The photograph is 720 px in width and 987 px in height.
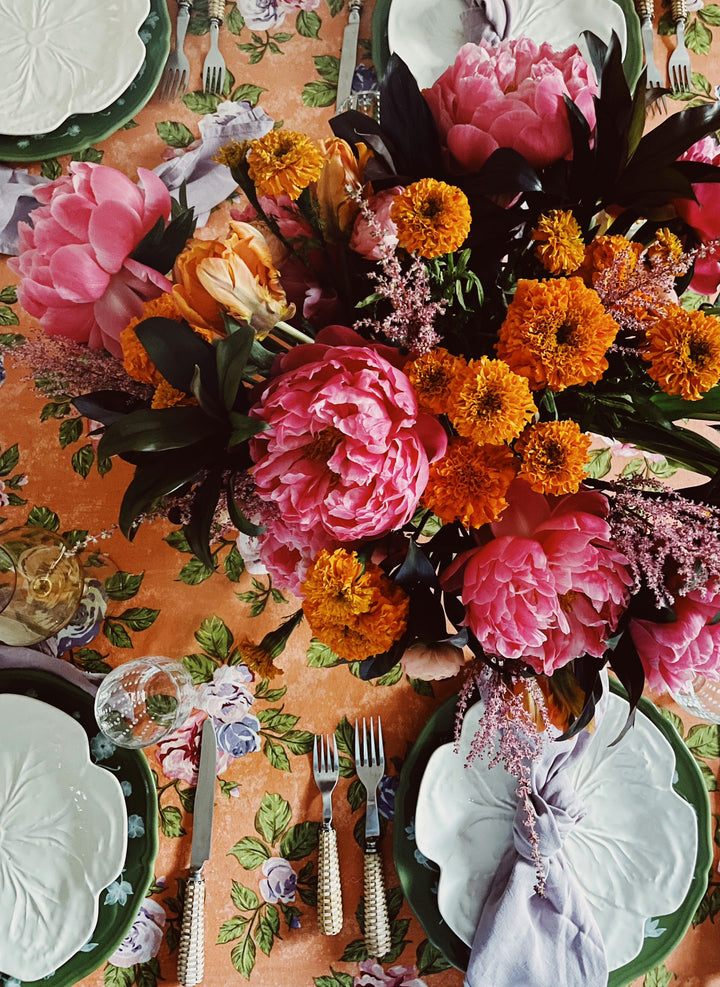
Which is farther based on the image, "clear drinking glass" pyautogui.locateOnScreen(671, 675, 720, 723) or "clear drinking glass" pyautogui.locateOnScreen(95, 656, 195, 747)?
"clear drinking glass" pyautogui.locateOnScreen(95, 656, 195, 747)

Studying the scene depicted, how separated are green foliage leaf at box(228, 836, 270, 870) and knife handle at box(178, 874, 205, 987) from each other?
41 millimetres

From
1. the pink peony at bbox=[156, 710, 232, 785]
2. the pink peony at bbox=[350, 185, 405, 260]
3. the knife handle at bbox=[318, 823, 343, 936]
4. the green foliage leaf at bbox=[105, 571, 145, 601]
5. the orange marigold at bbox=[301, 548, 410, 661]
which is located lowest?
the knife handle at bbox=[318, 823, 343, 936]

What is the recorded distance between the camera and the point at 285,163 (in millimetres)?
371

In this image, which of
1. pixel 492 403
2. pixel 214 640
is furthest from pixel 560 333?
pixel 214 640

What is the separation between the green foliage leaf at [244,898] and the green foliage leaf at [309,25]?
3.02ft

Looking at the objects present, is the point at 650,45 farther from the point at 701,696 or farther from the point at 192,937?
the point at 192,937

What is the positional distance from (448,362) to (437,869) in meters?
0.53

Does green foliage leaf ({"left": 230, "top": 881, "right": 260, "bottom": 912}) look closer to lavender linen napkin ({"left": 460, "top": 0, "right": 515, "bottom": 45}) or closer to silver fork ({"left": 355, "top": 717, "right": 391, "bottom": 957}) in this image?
silver fork ({"left": 355, "top": 717, "right": 391, "bottom": 957})

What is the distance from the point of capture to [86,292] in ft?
1.47

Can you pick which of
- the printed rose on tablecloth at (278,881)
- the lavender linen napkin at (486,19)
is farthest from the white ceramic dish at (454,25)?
the printed rose on tablecloth at (278,881)

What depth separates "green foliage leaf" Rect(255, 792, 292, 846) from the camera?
0.70 meters

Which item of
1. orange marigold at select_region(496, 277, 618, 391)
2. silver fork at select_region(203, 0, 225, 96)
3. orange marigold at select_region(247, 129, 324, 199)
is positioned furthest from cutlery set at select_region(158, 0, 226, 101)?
orange marigold at select_region(496, 277, 618, 391)

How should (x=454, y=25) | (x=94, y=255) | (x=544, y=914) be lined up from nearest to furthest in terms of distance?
(x=94, y=255) → (x=544, y=914) → (x=454, y=25)

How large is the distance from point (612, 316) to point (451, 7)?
58 centimetres
